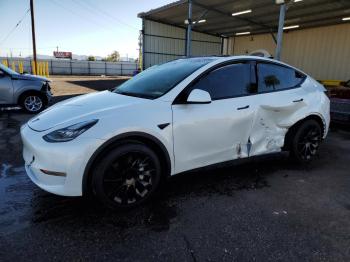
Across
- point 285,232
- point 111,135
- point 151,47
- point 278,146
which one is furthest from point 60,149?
point 151,47

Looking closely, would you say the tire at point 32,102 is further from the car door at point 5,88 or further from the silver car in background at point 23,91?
the car door at point 5,88

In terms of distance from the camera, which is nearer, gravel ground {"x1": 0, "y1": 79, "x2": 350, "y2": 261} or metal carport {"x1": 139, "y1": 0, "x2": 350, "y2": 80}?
gravel ground {"x1": 0, "y1": 79, "x2": 350, "y2": 261}

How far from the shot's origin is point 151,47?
18.5 metres

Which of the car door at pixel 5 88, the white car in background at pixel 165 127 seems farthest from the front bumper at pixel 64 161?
the car door at pixel 5 88

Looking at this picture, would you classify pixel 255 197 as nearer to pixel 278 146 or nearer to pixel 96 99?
pixel 278 146

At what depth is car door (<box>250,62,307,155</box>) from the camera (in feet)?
11.2

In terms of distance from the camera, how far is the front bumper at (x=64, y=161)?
230 cm

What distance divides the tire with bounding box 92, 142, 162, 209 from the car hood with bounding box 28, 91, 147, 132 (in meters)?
0.43

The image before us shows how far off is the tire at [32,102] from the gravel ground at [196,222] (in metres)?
4.81

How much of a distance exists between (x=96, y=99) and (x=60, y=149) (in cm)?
95

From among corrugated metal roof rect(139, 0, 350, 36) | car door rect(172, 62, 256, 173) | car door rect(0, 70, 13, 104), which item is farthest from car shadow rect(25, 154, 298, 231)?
corrugated metal roof rect(139, 0, 350, 36)

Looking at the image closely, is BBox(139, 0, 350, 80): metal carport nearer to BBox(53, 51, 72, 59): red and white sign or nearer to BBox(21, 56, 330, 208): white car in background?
BBox(21, 56, 330, 208): white car in background

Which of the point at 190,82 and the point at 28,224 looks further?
the point at 190,82

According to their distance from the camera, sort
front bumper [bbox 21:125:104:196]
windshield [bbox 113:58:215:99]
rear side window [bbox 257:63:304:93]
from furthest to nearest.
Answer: rear side window [bbox 257:63:304:93] → windshield [bbox 113:58:215:99] → front bumper [bbox 21:125:104:196]
